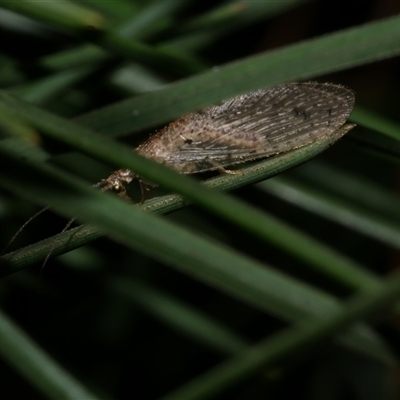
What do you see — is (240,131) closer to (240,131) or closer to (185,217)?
(240,131)

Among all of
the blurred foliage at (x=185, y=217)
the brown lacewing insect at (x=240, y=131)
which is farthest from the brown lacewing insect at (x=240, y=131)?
the blurred foliage at (x=185, y=217)

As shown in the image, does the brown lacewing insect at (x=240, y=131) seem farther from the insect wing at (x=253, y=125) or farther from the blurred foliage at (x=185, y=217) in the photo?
the blurred foliage at (x=185, y=217)

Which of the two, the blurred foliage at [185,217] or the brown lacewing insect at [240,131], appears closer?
the blurred foliage at [185,217]

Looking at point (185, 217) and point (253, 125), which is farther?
point (253, 125)

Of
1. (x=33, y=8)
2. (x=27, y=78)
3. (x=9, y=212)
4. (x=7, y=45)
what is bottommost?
(x=9, y=212)

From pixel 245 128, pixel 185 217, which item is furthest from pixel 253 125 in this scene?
pixel 185 217

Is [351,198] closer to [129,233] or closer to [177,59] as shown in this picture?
[177,59]

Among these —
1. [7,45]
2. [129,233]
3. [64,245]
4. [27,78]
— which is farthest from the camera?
[7,45]

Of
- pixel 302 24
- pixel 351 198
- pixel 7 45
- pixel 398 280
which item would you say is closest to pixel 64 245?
pixel 398 280
